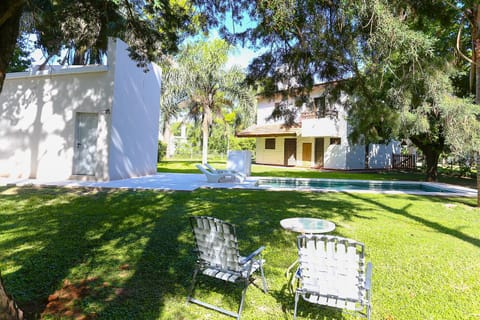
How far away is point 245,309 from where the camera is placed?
3469 millimetres

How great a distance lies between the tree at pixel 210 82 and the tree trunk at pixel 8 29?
19.9 metres

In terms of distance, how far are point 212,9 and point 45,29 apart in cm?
417

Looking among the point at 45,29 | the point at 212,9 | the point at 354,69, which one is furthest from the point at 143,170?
the point at 354,69

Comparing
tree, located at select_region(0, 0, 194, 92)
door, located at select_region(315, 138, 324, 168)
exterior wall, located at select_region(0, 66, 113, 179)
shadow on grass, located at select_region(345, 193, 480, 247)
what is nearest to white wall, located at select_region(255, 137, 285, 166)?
door, located at select_region(315, 138, 324, 168)

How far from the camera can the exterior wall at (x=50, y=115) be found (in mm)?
12633

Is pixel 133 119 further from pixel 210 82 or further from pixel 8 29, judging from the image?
pixel 8 29

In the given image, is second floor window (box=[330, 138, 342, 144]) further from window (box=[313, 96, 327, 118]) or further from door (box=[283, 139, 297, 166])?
window (box=[313, 96, 327, 118])

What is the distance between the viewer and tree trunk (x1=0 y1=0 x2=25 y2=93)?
2549mm

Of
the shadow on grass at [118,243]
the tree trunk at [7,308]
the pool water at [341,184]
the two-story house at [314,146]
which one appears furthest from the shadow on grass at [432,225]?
the two-story house at [314,146]

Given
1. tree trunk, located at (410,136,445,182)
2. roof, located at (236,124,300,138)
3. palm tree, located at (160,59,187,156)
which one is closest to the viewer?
tree trunk, located at (410,136,445,182)

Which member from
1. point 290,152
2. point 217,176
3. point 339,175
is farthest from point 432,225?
point 290,152

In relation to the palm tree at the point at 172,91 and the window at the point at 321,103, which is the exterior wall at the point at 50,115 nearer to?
the window at the point at 321,103

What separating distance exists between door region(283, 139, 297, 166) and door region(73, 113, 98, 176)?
19590 millimetres

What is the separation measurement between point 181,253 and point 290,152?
987 inches
